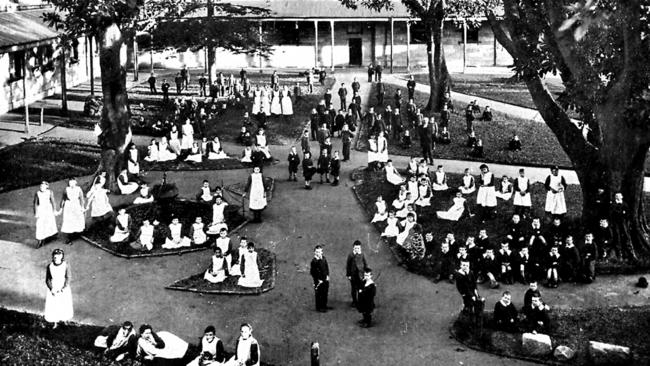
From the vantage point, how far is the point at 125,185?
24.3 meters

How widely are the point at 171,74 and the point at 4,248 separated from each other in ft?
97.9

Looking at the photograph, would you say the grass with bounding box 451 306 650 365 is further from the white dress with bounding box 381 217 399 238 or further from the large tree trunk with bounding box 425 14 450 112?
the large tree trunk with bounding box 425 14 450 112

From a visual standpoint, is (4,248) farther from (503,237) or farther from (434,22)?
(434,22)

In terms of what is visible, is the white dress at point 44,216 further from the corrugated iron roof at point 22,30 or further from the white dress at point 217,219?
the corrugated iron roof at point 22,30

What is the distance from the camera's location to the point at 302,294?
56.4 ft

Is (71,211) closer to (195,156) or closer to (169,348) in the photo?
(169,348)

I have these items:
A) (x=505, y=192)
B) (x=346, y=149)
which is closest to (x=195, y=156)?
(x=346, y=149)

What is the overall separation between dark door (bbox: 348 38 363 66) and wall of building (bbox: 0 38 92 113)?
16.5m

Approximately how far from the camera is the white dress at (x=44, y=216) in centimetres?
1962

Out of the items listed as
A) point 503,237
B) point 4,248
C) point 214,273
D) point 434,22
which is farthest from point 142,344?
point 434,22

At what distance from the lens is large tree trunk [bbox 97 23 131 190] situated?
24438 millimetres

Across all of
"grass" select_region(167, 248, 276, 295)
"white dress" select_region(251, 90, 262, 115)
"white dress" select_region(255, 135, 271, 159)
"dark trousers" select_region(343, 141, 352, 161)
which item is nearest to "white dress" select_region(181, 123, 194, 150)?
"white dress" select_region(255, 135, 271, 159)

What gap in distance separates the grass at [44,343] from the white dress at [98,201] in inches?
222

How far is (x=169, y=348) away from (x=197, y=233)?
20.7ft
